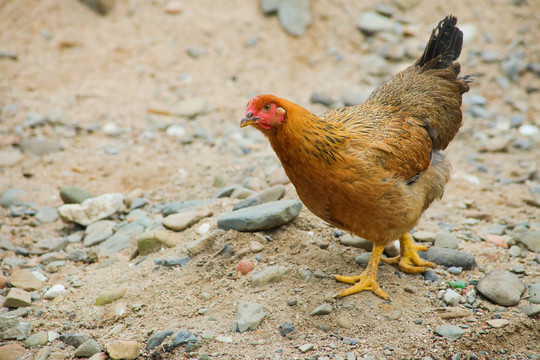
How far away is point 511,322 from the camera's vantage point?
12.7 feet

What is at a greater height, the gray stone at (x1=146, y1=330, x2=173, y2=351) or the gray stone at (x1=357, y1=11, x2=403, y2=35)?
the gray stone at (x1=357, y1=11, x2=403, y2=35)

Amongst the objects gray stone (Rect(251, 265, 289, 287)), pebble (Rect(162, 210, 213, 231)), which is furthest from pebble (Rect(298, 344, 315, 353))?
pebble (Rect(162, 210, 213, 231))

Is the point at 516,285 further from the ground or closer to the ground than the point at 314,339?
further from the ground

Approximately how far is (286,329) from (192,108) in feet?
17.0

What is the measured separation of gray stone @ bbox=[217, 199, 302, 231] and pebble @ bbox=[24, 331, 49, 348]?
5.81ft

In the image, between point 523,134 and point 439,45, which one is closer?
point 439,45

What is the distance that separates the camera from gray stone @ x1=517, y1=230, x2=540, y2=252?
4.88 m

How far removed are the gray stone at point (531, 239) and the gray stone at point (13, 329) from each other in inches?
190

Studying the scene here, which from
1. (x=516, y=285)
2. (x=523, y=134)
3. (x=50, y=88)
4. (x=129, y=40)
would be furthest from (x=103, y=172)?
(x=523, y=134)

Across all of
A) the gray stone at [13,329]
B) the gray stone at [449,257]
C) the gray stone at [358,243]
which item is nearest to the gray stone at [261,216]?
the gray stone at [358,243]

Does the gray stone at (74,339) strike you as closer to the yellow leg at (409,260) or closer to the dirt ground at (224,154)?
the dirt ground at (224,154)

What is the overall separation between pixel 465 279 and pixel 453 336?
85cm

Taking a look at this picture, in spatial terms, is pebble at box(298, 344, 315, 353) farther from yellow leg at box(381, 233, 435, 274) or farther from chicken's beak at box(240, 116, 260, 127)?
chicken's beak at box(240, 116, 260, 127)

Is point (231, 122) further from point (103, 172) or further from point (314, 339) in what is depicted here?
point (314, 339)
